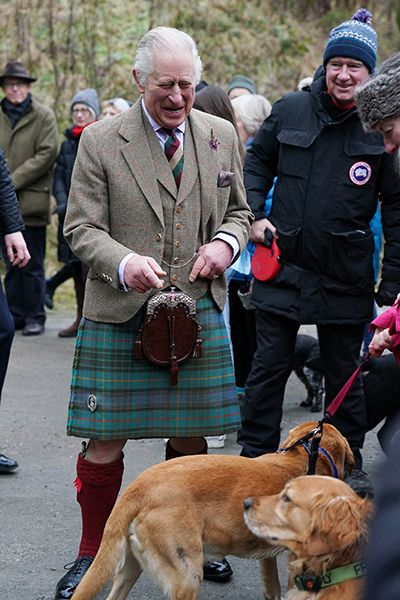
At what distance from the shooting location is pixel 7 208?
5.54 m

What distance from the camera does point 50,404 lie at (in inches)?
281

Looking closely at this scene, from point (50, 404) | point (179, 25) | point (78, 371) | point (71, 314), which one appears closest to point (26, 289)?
point (71, 314)

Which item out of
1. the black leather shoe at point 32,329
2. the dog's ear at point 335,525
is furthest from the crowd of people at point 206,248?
the black leather shoe at point 32,329

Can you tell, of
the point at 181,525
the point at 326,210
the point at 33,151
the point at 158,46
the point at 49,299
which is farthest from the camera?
the point at 49,299

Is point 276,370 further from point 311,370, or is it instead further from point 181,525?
point 311,370

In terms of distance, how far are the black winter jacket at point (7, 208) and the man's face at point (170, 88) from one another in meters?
1.89

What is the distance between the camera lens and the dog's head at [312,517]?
2.91m

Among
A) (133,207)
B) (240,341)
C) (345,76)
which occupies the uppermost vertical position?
(345,76)

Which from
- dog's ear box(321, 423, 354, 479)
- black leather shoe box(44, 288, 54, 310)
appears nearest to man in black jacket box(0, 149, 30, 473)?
dog's ear box(321, 423, 354, 479)

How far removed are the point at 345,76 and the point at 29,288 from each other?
5.48 meters

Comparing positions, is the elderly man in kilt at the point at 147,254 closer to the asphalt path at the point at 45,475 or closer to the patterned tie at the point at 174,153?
the patterned tie at the point at 174,153

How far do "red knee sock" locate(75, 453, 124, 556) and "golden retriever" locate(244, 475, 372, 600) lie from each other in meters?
0.89

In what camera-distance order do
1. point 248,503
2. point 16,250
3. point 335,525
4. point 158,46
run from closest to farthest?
point 335,525, point 248,503, point 158,46, point 16,250

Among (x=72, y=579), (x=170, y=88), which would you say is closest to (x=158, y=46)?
(x=170, y=88)
